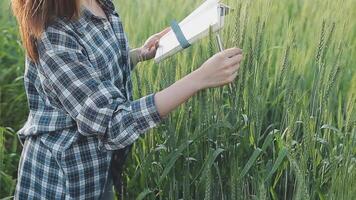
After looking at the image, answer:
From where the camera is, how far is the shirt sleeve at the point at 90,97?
1.83 m

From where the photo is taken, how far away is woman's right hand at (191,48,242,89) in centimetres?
179

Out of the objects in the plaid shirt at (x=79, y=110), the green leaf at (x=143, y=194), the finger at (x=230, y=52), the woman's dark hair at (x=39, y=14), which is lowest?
the green leaf at (x=143, y=194)

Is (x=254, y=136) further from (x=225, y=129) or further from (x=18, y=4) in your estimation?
(x=18, y=4)

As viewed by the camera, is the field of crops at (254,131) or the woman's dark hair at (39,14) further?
the field of crops at (254,131)

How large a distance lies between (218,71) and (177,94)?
0.10 metres

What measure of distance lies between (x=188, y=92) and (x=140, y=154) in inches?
21.5

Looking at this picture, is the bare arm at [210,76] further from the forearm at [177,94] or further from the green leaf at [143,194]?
the green leaf at [143,194]

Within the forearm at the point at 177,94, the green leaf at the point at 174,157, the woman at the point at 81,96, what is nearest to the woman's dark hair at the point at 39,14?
the woman at the point at 81,96

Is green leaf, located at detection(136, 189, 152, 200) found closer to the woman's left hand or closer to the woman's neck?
the woman's left hand

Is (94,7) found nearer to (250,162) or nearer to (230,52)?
(230,52)

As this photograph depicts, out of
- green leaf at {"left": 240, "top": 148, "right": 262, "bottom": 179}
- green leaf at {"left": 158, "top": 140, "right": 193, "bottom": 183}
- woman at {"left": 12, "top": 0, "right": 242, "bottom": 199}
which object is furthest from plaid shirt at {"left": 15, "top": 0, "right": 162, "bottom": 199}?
green leaf at {"left": 240, "top": 148, "right": 262, "bottom": 179}

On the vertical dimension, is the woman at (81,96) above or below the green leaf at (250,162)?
above

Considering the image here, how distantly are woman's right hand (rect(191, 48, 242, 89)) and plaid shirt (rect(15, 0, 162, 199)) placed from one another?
115 millimetres

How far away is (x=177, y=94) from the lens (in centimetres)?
181
